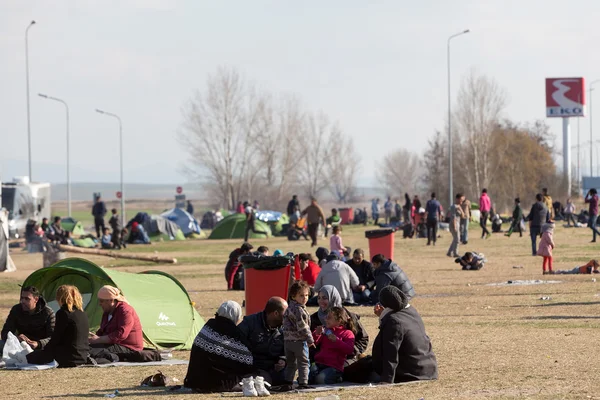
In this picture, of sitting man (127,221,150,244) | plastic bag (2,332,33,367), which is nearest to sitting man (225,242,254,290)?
plastic bag (2,332,33,367)

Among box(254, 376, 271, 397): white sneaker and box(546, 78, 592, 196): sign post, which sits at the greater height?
box(546, 78, 592, 196): sign post

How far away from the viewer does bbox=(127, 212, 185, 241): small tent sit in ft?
179

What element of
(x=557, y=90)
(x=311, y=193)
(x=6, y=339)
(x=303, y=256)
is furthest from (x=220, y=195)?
(x=6, y=339)

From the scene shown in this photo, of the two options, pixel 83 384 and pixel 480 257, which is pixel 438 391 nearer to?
pixel 83 384

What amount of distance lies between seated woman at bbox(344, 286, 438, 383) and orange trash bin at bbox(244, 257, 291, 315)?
5.92 meters

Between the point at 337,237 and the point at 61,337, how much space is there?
1516 centimetres

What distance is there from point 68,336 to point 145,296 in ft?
8.88

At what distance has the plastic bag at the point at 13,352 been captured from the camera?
14.2 meters

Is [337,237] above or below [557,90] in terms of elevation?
Result: below

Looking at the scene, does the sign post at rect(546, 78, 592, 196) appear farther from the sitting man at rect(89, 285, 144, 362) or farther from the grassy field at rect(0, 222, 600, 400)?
the sitting man at rect(89, 285, 144, 362)

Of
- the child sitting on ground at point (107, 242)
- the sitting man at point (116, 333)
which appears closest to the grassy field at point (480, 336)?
the sitting man at point (116, 333)

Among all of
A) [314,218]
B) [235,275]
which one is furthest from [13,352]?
[314,218]

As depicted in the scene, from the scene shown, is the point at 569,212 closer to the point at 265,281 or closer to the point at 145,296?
the point at 265,281

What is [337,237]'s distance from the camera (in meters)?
28.6
